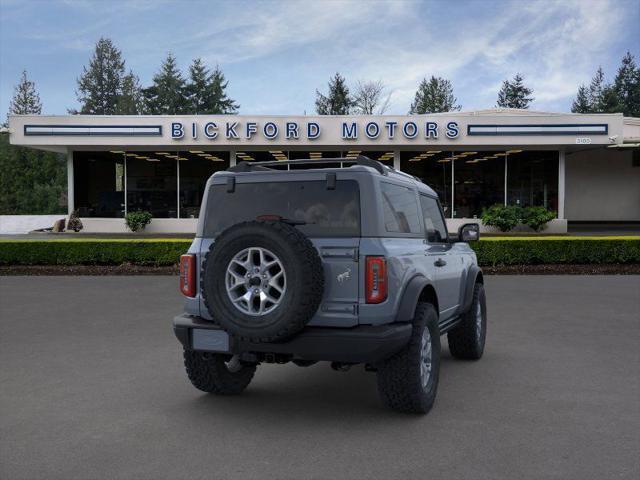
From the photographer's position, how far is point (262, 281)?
456 centimetres

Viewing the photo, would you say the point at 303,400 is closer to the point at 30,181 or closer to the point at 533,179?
the point at 533,179

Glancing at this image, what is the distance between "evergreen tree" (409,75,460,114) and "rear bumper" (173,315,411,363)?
245 ft

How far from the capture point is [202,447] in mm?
4316

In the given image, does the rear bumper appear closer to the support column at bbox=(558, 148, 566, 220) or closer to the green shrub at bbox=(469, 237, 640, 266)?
the green shrub at bbox=(469, 237, 640, 266)

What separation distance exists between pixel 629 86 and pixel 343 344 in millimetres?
88766

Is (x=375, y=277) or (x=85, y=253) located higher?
(x=375, y=277)

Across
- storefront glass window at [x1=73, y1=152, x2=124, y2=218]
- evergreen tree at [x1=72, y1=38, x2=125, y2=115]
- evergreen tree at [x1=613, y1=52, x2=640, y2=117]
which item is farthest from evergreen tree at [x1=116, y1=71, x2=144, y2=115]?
evergreen tree at [x1=613, y1=52, x2=640, y2=117]

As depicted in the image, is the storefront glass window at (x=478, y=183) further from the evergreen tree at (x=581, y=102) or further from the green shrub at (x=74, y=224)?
the evergreen tree at (x=581, y=102)

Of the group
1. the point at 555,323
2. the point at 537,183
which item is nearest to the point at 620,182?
the point at 537,183

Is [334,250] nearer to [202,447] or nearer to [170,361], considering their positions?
[202,447]

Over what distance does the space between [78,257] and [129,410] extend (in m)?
12.6

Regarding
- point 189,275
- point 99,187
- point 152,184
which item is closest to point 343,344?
point 189,275

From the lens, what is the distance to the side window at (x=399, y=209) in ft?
16.6

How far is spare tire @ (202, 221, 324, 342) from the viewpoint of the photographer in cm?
443
